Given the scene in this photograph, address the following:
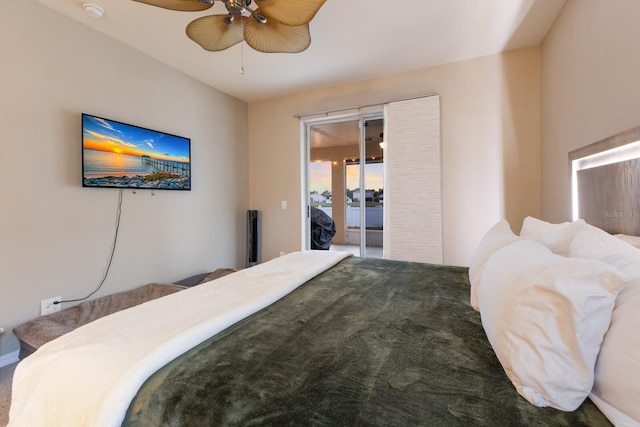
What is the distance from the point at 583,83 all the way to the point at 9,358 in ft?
15.0

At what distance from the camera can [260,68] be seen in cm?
318

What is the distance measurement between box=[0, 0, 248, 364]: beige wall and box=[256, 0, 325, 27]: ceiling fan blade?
1.92 meters

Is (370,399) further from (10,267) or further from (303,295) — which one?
(10,267)

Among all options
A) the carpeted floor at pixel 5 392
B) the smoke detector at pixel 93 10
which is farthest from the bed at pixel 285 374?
the smoke detector at pixel 93 10

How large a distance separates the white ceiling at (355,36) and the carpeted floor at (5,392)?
2.77m

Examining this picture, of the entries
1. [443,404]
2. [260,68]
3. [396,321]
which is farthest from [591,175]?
[260,68]

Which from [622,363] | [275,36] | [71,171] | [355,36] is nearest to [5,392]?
[71,171]

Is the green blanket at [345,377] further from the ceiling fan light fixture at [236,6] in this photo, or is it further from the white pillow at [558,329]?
the ceiling fan light fixture at [236,6]

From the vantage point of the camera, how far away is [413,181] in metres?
3.25

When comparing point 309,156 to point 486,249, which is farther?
point 309,156

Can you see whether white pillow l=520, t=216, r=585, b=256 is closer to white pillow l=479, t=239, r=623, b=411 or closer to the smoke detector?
white pillow l=479, t=239, r=623, b=411

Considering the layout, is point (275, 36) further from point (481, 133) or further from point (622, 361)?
point (481, 133)

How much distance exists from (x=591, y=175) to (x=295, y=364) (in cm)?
215

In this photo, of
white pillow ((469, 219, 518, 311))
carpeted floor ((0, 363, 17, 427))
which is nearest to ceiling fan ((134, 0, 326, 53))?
white pillow ((469, 219, 518, 311))
